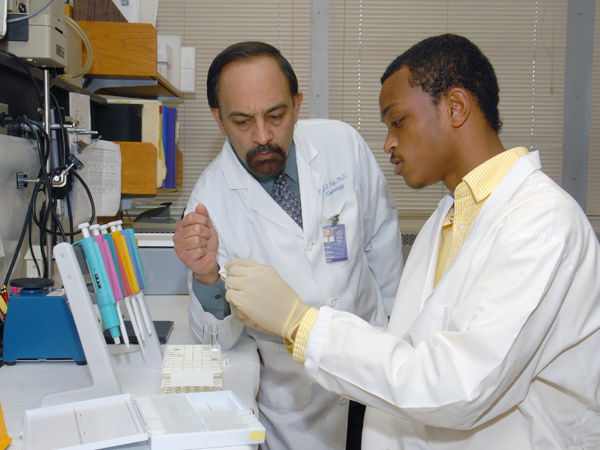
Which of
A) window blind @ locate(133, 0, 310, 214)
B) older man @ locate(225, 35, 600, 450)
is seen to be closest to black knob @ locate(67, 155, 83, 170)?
older man @ locate(225, 35, 600, 450)

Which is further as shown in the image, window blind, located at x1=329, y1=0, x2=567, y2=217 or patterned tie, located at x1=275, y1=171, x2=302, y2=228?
window blind, located at x1=329, y1=0, x2=567, y2=217

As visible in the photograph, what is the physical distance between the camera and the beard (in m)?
1.35

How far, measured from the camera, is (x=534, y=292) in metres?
0.66

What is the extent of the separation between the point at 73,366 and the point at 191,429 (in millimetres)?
463

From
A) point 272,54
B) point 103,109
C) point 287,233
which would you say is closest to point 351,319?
point 287,233

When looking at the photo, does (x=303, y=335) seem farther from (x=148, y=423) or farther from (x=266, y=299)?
(x=148, y=423)

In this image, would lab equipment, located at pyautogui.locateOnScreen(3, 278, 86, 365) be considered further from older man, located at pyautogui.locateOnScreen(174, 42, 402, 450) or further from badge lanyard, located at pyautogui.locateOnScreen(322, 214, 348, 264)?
badge lanyard, located at pyautogui.locateOnScreen(322, 214, 348, 264)

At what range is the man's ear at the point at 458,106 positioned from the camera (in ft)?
2.96

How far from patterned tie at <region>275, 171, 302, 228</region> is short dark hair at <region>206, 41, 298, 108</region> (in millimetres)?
262

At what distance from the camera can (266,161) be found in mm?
1362

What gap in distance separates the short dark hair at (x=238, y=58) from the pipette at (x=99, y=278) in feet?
2.26

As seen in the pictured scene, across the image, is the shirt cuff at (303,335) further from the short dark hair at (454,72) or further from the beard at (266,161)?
the beard at (266,161)

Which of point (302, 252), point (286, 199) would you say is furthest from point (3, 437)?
→ point (286, 199)

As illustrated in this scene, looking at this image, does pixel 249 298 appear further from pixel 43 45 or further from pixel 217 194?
pixel 43 45
